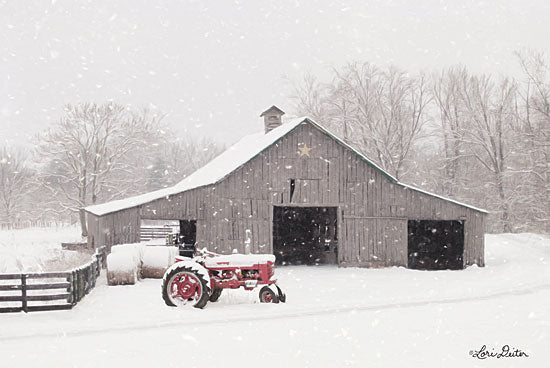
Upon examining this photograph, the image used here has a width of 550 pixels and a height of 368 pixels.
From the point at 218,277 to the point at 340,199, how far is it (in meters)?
10.2

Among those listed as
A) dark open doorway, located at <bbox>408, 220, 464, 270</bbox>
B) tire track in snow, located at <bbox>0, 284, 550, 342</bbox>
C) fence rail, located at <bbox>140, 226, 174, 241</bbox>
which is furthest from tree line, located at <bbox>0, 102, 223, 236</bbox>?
tire track in snow, located at <bbox>0, 284, 550, 342</bbox>

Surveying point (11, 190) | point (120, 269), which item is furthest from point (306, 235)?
point (11, 190)

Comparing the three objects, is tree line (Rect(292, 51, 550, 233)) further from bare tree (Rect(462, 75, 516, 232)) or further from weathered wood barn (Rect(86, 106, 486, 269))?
weathered wood barn (Rect(86, 106, 486, 269))

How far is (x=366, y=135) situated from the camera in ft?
143

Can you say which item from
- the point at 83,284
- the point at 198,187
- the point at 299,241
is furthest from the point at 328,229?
the point at 83,284

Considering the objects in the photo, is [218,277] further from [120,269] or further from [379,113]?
[379,113]

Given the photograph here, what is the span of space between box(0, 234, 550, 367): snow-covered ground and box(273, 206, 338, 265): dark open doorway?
9.39m

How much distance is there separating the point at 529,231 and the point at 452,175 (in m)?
9.15

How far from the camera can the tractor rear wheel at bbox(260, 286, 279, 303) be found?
44.7ft

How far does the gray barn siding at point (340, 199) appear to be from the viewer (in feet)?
73.3

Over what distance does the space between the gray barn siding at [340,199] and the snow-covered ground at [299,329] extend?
541 centimetres

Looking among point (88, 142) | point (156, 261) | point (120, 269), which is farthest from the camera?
point (88, 142)

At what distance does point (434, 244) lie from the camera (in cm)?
2739

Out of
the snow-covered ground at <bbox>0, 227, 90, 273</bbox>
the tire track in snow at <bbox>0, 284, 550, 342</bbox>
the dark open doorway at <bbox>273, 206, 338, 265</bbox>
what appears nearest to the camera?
the tire track in snow at <bbox>0, 284, 550, 342</bbox>
